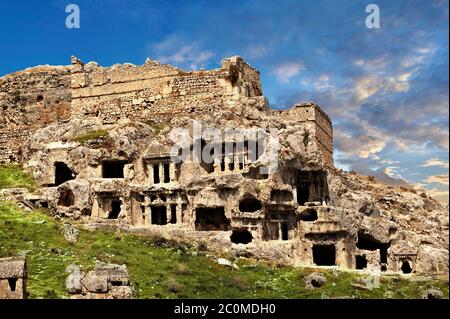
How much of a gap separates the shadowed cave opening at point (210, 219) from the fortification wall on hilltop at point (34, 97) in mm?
19329

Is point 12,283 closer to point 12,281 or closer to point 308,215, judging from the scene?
point 12,281

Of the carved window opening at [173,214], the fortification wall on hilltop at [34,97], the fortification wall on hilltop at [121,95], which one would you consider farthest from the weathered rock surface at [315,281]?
the fortification wall on hilltop at [34,97]

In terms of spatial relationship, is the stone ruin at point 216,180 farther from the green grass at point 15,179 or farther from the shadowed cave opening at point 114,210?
the green grass at point 15,179

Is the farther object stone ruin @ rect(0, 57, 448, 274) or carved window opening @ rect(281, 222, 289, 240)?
carved window opening @ rect(281, 222, 289, 240)

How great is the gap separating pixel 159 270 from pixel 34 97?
32.2m

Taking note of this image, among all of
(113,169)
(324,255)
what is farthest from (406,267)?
(113,169)

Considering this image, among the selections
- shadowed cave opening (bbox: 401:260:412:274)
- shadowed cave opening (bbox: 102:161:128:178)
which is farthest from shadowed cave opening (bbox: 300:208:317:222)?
shadowed cave opening (bbox: 102:161:128:178)

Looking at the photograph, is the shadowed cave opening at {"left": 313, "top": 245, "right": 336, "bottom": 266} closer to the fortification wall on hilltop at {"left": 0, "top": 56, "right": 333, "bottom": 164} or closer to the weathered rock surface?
the weathered rock surface

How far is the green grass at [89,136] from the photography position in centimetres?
5375

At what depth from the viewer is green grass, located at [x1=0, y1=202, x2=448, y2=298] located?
36.7 metres

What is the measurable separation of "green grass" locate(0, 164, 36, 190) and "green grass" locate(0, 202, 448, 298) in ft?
18.8

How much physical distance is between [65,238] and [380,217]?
76.9ft
